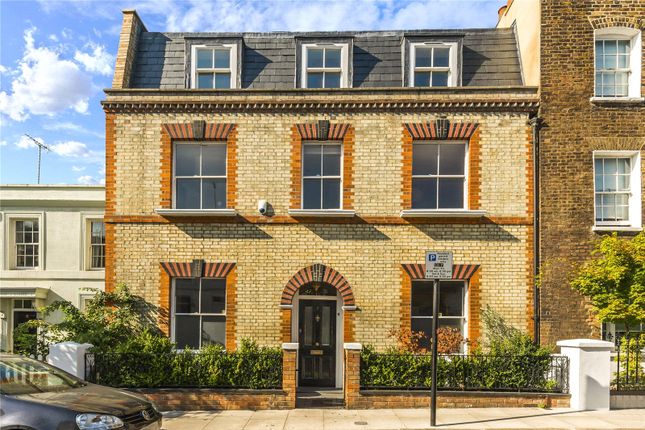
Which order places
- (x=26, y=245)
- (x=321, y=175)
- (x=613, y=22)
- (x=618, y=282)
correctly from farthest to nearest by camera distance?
(x=26, y=245) < (x=321, y=175) < (x=613, y=22) < (x=618, y=282)

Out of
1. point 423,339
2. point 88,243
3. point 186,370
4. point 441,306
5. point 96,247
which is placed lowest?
point 186,370

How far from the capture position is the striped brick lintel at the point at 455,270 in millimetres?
11469

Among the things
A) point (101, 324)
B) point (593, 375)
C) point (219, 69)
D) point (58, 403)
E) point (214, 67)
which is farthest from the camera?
point (214, 67)

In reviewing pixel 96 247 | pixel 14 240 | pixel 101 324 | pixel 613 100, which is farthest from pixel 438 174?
pixel 14 240

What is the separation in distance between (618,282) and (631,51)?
232 inches

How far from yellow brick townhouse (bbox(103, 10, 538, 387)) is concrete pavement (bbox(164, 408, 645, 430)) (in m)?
2.29

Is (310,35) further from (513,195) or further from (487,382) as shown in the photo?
(487,382)

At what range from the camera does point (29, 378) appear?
7.18 m

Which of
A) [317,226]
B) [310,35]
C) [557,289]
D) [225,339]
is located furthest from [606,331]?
[310,35]

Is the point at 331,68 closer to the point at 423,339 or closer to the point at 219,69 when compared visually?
the point at 219,69

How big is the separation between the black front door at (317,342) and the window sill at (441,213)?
2.91 metres

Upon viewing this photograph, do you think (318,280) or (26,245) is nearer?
(318,280)

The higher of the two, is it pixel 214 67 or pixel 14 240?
pixel 214 67

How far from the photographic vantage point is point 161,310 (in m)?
11.6
